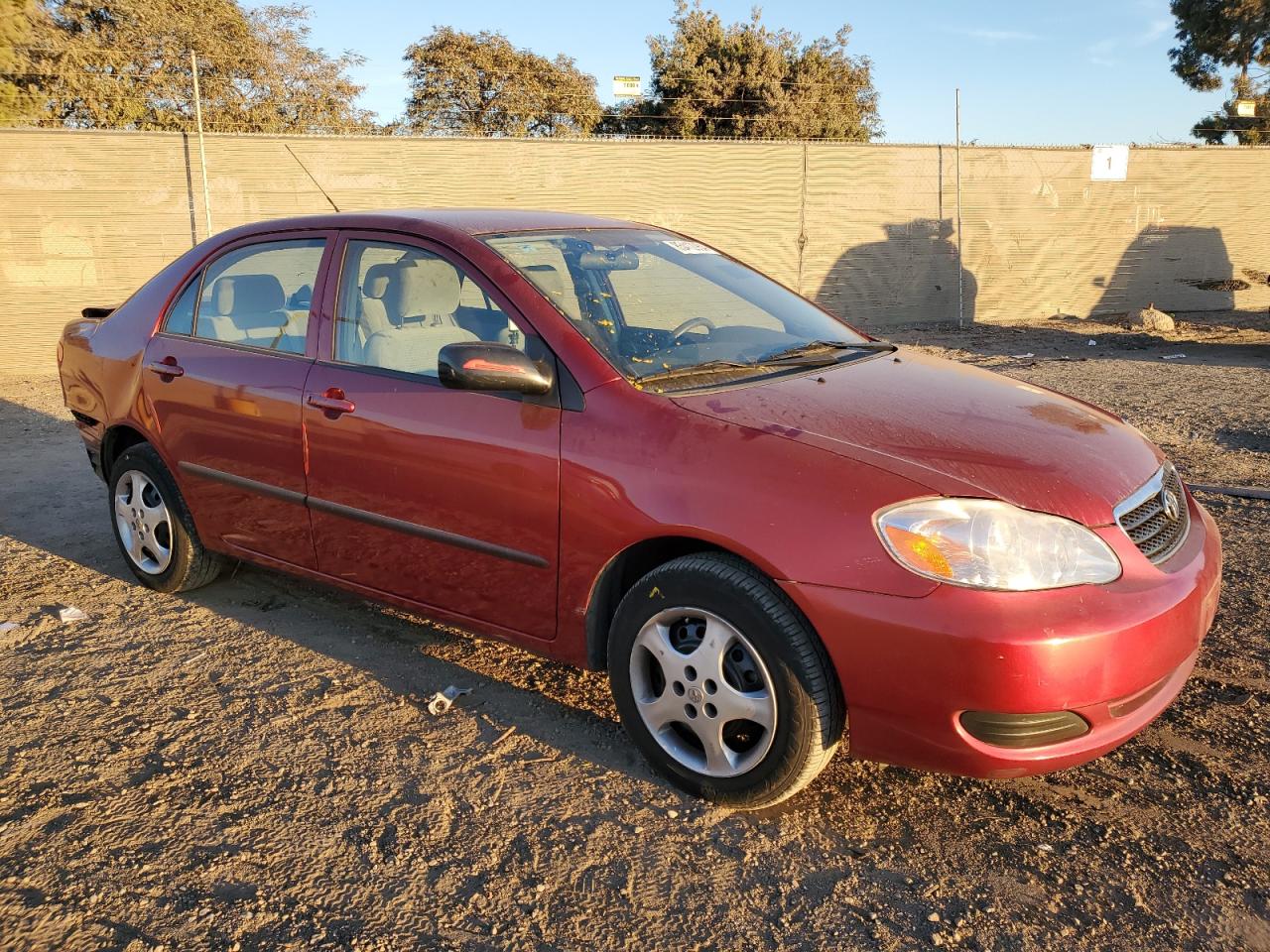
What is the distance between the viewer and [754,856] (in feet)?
8.47

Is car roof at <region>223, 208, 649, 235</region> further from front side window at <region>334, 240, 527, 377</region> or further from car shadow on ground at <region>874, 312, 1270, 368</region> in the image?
car shadow on ground at <region>874, 312, 1270, 368</region>

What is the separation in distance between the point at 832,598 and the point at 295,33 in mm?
30193

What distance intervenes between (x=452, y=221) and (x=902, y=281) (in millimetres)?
13626

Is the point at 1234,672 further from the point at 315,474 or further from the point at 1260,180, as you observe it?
the point at 1260,180

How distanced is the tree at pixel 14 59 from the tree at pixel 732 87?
17301mm

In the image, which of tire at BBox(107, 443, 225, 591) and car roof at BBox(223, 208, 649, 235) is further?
tire at BBox(107, 443, 225, 591)

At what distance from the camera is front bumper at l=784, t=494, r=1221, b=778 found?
2.34 m

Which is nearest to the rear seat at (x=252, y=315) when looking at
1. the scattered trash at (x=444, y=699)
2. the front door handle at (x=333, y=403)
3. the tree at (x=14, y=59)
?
the front door handle at (x=333, y=403)

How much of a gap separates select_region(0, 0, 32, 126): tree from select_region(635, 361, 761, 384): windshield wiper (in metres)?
13.9

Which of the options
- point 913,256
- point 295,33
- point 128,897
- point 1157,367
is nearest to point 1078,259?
point 913,256

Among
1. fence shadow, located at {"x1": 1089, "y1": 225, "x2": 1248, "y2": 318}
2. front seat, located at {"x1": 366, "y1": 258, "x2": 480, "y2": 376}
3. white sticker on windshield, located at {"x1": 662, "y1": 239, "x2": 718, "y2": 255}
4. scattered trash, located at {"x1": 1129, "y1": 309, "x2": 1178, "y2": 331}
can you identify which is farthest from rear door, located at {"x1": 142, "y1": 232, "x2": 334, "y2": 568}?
fence shadow, located at {"x1": 1089, "y1": 225, "x2": 1248, "y2": 318}

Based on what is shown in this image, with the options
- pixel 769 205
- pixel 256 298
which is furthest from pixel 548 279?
pixel 769 205

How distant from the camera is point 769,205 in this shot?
15.3m

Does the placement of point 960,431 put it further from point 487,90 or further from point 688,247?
point 487,90
